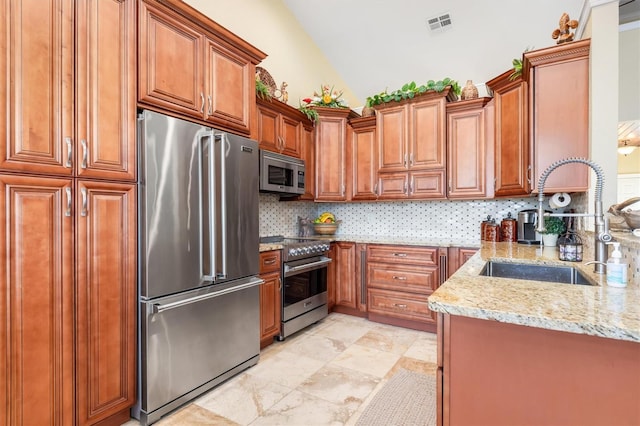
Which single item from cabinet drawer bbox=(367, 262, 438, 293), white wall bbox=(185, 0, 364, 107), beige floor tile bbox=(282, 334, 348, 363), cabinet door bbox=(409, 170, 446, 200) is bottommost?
beige floor tile bbox=(282, 334, 348, 363)

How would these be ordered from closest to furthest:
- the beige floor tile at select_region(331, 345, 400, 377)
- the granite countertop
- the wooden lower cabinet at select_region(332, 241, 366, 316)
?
the granite countertop < the beige floor tile at select_region(331, 345, 400, 377) < the wooden lower cabinet at select_region(332, 241, 366, 316)

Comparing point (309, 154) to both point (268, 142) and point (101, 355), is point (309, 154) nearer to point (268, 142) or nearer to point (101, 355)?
point (268, 142)

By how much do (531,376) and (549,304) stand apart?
209 millimetres

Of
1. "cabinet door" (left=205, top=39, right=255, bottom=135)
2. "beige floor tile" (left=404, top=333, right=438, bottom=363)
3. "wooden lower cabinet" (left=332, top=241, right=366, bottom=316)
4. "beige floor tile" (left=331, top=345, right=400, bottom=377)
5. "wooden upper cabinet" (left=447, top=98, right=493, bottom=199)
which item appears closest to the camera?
"cabinet door" (left=205, top=39, right=255, bottom=135)

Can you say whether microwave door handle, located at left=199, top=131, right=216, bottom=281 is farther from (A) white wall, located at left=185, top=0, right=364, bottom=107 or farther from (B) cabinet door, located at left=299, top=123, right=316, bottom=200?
(A) white wall, located at left=185, top=0, right=364, bottom=107

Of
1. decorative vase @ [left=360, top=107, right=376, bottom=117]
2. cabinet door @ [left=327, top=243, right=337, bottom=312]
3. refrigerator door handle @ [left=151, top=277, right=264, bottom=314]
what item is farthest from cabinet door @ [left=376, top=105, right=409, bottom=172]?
refrigerator door handle @ [left=151, top=277, right=264, bottom=314]

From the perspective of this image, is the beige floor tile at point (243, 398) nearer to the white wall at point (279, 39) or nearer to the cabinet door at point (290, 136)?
the cabinet door at point (290, 136)

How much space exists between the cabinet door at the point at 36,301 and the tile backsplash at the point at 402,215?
2.12m

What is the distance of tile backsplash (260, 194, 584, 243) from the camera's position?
3521 mm

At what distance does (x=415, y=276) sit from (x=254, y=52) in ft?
8.30

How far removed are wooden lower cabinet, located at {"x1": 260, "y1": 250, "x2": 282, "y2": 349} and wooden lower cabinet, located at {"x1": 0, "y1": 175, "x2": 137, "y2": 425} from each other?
1.08m

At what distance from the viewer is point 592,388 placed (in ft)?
2.74

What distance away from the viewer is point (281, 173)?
3.23 meters

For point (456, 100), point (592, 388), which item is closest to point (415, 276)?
point (456, 100)
